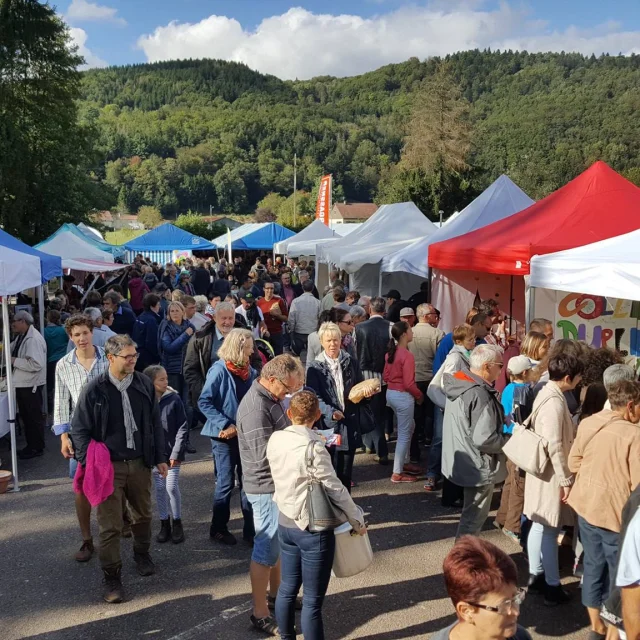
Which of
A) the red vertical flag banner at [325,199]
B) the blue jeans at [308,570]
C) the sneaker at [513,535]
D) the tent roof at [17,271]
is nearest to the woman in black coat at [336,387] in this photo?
the sneaker at [513,535]

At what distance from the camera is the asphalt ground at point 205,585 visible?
148 inches

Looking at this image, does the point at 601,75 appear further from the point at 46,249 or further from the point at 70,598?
the point at 70,598

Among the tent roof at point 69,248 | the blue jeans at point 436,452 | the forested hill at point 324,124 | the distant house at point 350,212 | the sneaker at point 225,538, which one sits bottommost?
the sneaker at point 225,538

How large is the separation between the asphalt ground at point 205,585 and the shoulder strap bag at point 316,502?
1.01 metres

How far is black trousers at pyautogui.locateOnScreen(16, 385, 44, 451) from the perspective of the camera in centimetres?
699

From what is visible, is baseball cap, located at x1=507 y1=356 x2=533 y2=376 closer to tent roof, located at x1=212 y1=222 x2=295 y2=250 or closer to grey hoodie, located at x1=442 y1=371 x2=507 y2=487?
grey hoodie, located at x1=442 y1=371 x2=507 y2=487

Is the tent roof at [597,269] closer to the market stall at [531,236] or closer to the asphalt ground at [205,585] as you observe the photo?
the market stall at [531,236]

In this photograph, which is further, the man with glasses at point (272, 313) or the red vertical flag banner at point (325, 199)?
the red vertical flag banner at point (325, 199)

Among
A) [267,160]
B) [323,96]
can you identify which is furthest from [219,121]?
[323,96]

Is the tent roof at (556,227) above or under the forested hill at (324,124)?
under

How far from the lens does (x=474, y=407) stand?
423 cm

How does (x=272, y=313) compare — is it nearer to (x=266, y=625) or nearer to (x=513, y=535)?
(x=513, y=535)

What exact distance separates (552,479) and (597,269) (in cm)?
198

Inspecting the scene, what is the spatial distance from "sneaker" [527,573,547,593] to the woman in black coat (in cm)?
158
